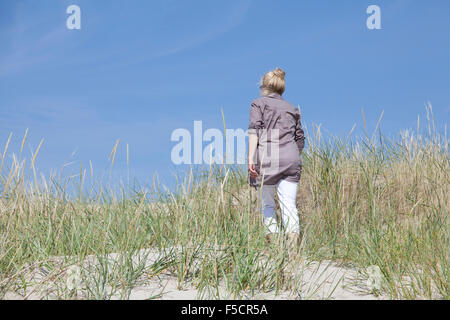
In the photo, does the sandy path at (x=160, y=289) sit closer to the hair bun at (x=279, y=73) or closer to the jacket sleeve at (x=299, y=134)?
the jacket sleeve at (x=299, y=134)

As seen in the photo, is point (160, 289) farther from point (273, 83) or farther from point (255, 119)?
point (273, 83)

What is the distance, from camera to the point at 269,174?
14.8 feet

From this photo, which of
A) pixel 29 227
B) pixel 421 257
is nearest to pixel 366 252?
pixel 421 257

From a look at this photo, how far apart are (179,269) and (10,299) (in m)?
1.03

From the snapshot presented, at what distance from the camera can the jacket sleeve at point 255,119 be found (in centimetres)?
459

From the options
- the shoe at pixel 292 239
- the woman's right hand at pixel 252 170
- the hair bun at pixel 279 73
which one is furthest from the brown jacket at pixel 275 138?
the shoe at pixel 292 239

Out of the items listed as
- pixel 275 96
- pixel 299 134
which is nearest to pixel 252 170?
pixel 299 134

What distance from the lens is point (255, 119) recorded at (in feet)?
15.2

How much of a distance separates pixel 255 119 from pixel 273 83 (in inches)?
19.7

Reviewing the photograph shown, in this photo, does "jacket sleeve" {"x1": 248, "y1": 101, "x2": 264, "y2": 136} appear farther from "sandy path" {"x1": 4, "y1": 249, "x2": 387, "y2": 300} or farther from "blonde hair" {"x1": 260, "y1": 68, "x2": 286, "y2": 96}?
"sandy path" {"x1": 4, "y1": 249, "x2": 387, "y2": 300}

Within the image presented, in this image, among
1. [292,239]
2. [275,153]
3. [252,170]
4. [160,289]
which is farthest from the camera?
[275,153]

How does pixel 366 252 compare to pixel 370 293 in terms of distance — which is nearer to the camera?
pixel 370 293
